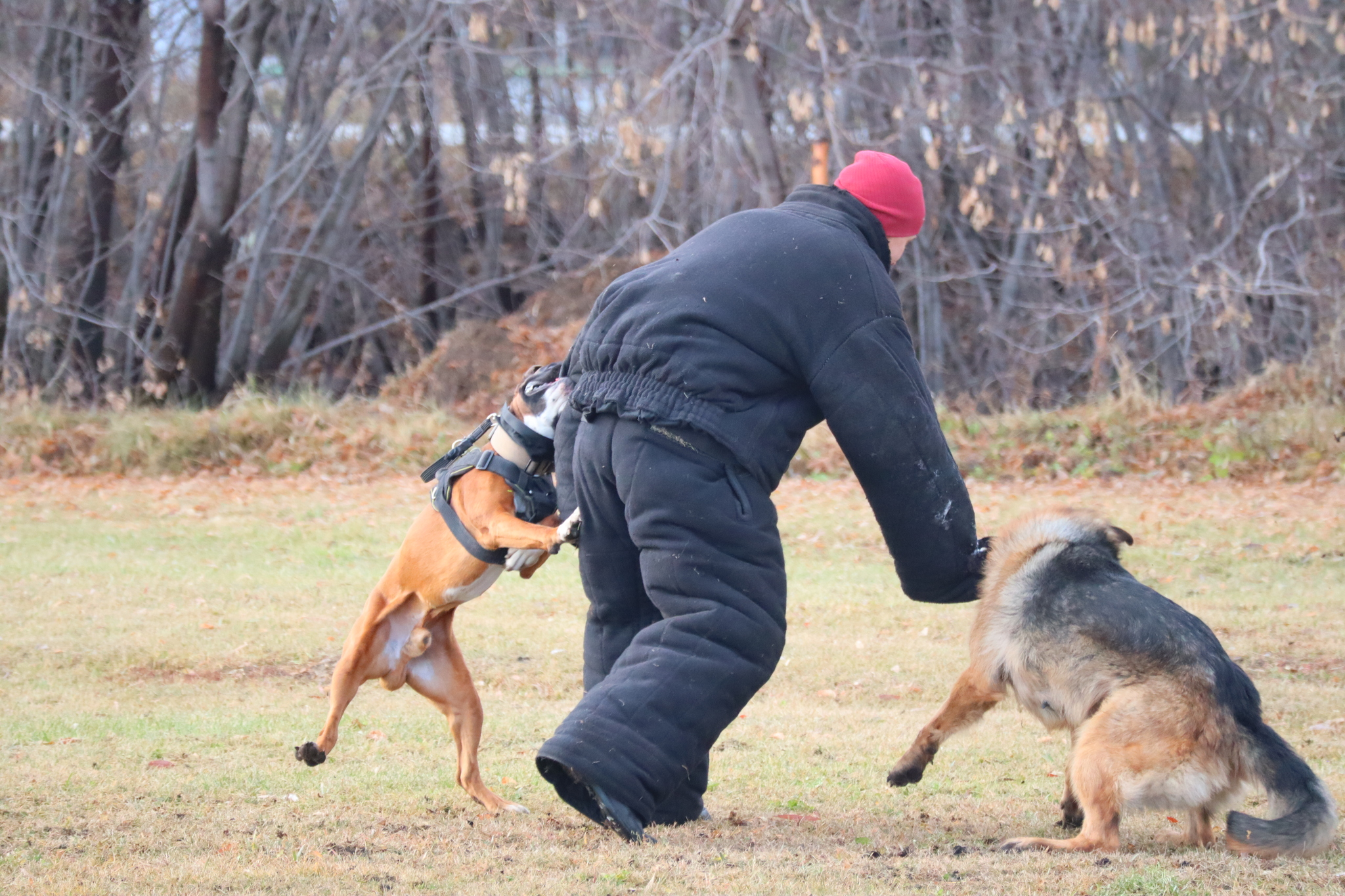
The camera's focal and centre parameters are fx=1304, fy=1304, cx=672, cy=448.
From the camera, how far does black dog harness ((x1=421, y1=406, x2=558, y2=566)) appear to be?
13.9ft

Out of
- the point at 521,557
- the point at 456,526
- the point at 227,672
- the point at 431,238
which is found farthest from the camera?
the point at 431,238

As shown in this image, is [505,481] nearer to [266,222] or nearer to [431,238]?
[266,222]

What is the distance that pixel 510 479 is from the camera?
14.0 feet

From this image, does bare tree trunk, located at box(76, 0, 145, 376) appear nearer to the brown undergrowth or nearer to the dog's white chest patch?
the brown undergrowth

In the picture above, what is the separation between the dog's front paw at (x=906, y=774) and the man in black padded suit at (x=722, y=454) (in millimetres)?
637

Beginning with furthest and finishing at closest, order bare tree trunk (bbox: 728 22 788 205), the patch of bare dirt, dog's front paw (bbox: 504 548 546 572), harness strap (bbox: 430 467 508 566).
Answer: bare tree trunk (bbox: 728 22 788 205) < the patch of bare dirt < harness strap (bbox: 430 467 508 566) < dog's front paw (bbox: 504 548 546 572)

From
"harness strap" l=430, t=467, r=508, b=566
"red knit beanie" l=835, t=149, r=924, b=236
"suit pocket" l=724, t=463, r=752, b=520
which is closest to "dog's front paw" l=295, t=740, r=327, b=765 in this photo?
"harness strap" l=430, t=467, r=508, b=566

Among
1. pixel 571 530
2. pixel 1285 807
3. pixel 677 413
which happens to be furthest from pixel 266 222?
pixel 1285 807

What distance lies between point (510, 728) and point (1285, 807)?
3.09 metres

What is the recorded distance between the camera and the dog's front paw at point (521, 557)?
4.11 meters

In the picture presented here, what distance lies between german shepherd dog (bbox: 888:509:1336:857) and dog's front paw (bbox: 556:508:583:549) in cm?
122

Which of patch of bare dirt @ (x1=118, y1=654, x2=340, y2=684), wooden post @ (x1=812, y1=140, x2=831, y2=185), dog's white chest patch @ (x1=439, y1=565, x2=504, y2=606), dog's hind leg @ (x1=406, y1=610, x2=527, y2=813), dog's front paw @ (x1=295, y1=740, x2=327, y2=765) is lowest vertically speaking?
patch of bare dirt @ (x1=118, y1=654, x2=340, y2=684)

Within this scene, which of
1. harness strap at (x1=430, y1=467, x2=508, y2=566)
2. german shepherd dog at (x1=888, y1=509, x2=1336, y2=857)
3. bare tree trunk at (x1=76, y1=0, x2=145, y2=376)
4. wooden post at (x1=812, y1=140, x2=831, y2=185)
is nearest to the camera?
german shepherd dog at (x1=888, y1=509, x2=1336, y2=857)

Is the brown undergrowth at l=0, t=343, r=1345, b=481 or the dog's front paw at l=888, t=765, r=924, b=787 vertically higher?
the dog's front paw at l=888, t=765, r=924, b=787
